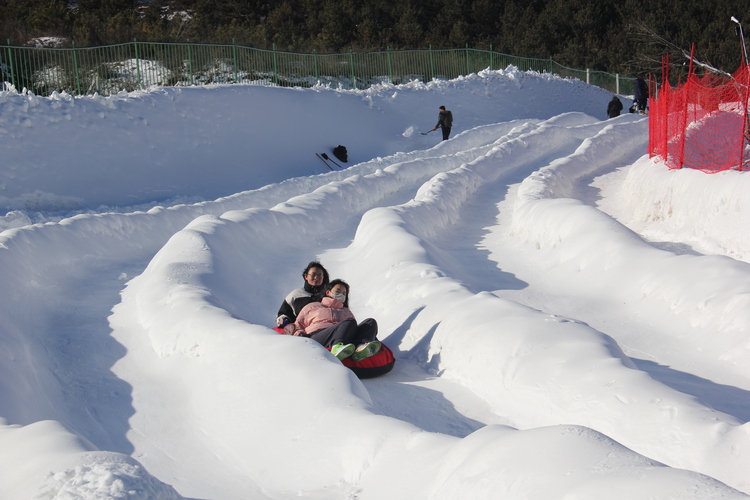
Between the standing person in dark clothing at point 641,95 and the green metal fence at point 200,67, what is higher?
the green metal fence at point 200,67

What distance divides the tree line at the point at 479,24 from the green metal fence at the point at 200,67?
19.6 ft

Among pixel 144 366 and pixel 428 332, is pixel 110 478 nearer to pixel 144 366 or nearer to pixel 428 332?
pixel 144 366

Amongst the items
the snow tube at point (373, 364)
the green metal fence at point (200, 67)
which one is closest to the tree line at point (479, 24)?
the green metal fence at point (200, 67)

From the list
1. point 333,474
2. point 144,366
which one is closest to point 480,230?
point 144,366

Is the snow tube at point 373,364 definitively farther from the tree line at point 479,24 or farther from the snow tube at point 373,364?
the tree line at point 479,24

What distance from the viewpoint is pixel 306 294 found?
5820 mm

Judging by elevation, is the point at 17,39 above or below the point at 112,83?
above

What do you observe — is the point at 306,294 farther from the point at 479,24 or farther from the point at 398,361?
the point at 479,24

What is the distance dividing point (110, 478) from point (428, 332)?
3190mm

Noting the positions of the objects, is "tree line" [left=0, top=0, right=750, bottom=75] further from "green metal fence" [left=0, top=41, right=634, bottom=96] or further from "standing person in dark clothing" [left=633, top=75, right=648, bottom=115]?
"standing person in dark clothing" [left=633, top=75, right=648, bottom=115]

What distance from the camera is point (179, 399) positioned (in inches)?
171

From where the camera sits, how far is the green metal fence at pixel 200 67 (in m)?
15.5

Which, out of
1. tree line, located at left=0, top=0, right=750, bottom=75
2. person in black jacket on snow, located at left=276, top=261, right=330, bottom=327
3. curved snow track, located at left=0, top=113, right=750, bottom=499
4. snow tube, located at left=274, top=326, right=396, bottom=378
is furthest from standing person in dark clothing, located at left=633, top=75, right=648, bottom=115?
snow tube, located at left=274, top=326, right=396, bottom=378

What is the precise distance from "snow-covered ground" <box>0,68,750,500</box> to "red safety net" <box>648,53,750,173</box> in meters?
0.53
